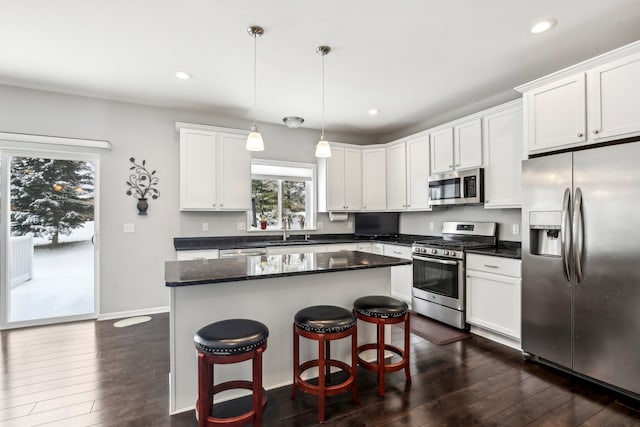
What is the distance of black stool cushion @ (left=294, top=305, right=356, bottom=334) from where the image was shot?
75.7 inches

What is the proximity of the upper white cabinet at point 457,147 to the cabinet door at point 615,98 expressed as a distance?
1.21 metres

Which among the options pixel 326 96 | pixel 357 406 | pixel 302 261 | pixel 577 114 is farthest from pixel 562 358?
pixel 326 96

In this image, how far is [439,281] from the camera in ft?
11.9

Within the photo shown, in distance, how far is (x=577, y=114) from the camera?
2.50 meters

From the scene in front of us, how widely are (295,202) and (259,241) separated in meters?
0.93

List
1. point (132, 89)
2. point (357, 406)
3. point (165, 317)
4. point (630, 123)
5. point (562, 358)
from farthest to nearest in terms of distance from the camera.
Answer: point (165, 317)
point (132, 89)
point (562, 358)
point (630, 123)
point (357, 406)

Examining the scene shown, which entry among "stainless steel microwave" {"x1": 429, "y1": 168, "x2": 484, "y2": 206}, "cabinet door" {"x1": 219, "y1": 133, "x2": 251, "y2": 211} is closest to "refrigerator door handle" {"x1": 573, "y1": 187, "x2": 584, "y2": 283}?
"stainless steel microwave" {"x1": 429, "y1": 168, "x2": 484, "y2": 206}

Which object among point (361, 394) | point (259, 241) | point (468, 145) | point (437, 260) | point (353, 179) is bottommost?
point (361, 394)

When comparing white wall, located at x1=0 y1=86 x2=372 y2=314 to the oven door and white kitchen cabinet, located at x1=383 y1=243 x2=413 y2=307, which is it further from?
the oven door

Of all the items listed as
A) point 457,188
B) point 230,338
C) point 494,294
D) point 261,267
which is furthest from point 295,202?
point 230,338

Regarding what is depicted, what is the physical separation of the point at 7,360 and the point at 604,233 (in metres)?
5.04

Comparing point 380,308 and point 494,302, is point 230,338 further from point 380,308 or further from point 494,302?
point 494,302

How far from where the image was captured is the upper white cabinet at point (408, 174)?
172 inches

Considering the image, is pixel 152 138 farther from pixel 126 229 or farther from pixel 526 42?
pixel 526 42
